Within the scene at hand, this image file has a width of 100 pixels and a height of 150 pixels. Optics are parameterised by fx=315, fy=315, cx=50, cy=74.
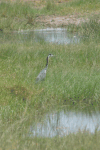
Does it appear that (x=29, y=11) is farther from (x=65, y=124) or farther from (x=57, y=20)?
(x=65, y=124)

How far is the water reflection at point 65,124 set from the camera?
14.3 ft

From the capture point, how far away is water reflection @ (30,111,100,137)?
172 inches

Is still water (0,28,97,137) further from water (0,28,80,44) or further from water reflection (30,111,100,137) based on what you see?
water (0,28,80,44)

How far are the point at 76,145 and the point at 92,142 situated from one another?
18cm

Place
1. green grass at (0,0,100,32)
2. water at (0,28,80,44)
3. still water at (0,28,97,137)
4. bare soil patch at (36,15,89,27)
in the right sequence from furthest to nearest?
bare soil patch at (36,15,89,27) < green grass at (0,0,100,32) < water at (0,28,80,44) < still water at (0,28,97,137)

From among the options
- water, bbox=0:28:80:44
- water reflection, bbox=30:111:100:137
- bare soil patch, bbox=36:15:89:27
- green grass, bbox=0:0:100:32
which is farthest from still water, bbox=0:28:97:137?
bare soil patch, bbox=36:15:89:27

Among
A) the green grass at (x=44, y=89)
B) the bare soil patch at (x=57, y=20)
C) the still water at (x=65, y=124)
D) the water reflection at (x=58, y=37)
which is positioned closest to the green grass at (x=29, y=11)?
the bare soil patch at (x=57, y=20)

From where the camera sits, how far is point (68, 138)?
3.88m

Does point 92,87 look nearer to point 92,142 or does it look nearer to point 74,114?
point 74,114

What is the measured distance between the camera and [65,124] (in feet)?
16.2

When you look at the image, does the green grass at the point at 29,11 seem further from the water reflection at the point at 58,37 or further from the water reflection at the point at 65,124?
the water reflection at the point at 65,124

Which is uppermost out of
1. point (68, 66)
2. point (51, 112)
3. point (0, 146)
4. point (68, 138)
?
point (0, 146)

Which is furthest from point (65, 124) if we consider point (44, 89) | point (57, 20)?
point (57, 20)

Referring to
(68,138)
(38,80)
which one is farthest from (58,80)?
(68,138)
